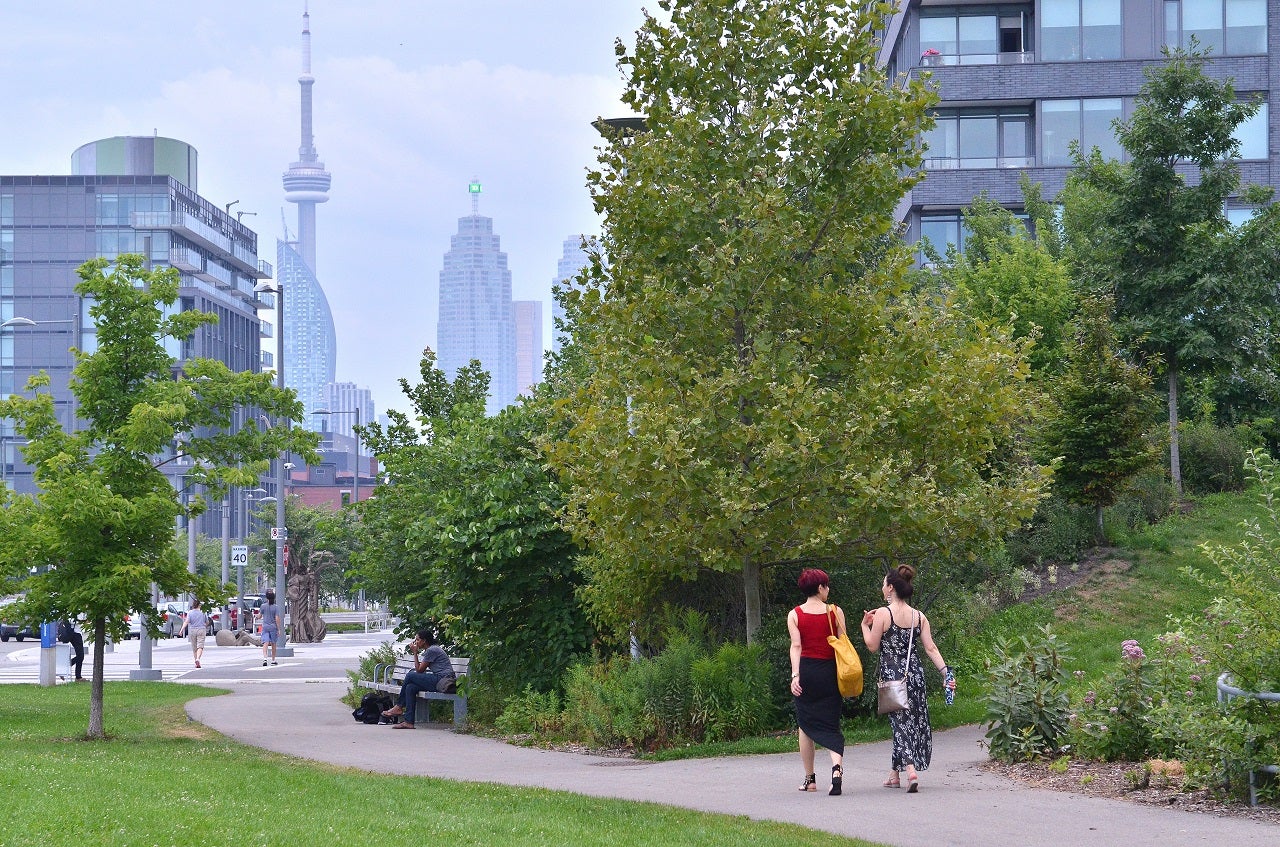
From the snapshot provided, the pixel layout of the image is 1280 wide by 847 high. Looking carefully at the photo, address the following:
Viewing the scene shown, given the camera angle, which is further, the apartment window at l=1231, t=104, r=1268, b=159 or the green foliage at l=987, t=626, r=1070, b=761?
the apartment window at l=1231, t=104, r=1268, b=159

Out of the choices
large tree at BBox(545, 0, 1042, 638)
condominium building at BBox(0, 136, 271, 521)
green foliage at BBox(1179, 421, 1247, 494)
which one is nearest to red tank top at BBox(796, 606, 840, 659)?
large tree at BBox(545, 0, 1042, 638)

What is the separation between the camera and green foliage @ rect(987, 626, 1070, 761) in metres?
11.8

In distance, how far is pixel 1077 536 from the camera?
24.8 meters

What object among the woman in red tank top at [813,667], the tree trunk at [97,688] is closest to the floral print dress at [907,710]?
the woman in red tank top at [813,667]

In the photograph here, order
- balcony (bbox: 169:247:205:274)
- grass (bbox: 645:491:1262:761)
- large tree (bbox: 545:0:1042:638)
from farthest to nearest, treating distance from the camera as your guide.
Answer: balcony (bbox: 169:247:205:274), grass (bbox: 645:491:1262:761), large tree (bbox: 545:0:1042:638)

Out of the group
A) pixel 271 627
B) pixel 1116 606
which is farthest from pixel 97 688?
pixel 271 627

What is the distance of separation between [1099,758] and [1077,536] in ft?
45.3

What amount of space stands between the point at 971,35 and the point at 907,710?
38544mm

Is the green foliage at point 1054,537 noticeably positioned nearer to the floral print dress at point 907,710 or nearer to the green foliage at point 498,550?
the green foliage at point 498,550

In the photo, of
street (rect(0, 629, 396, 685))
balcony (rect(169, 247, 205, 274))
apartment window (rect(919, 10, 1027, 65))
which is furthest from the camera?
balcony (rect(169, 247, 205, 274))

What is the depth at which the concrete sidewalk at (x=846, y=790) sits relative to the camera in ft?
29.6

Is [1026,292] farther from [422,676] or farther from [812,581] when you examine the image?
[812,581]

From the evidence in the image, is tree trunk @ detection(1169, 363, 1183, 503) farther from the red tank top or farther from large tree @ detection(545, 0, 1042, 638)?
the red tank top

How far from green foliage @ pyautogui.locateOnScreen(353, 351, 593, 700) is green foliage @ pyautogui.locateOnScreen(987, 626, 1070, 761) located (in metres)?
5.70
